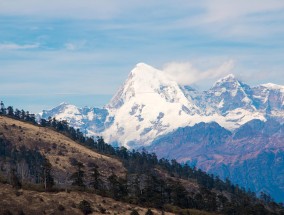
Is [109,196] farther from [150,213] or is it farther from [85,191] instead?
[150,213]

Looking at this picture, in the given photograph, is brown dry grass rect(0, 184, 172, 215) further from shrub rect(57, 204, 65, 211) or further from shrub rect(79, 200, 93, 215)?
shrub rect(79, 200, 93, 215)

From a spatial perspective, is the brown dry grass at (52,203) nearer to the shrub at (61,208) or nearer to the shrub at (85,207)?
the shrub at (61,208)

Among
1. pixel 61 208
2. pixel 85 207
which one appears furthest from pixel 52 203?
pixel 85 207

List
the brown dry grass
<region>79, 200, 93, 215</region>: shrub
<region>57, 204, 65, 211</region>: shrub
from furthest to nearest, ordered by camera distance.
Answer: <region>79, 200, 93, 215</region>: shrub
<region>57, 204, 65, 211</region>: shrub
the brown dry grass

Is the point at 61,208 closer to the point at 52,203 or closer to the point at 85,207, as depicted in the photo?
the point at 52,203

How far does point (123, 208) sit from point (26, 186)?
3491 cm

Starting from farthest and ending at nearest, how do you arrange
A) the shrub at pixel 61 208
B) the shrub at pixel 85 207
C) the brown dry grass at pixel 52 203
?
the shrub at pixel 85 207, the shrub at pixel 61 208, the brown dry grass at pixel 52 203

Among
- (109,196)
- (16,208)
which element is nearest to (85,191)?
(109,196)

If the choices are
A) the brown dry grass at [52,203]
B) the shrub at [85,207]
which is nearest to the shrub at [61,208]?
the brown dry grass at [52,203]

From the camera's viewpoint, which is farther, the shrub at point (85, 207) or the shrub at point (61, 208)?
the shrub at point (85, 207)

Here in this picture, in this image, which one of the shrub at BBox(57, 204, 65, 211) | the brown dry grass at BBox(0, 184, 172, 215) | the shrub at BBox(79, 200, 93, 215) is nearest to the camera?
the brown dry grass at BBox(0, 184, 172, 215)

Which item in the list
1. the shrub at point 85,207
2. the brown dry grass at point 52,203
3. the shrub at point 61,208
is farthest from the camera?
the shrub at point 85,207

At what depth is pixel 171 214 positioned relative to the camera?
193m

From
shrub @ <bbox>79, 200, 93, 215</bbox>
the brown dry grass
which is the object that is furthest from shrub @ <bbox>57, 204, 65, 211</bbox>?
shrub @ <bbox>79, 200, 93, 215</bbox>
